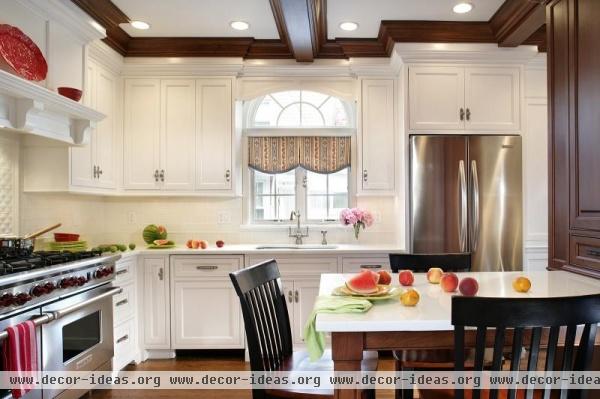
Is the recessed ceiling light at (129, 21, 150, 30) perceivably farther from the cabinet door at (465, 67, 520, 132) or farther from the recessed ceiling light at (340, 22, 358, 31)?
the cabinet door at (465, 67, 520, 132)

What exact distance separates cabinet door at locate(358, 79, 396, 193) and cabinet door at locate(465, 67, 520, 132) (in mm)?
640

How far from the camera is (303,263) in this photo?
3352 millimetres

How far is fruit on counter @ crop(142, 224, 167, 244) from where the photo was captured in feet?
11.9

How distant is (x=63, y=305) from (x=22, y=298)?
358 mm

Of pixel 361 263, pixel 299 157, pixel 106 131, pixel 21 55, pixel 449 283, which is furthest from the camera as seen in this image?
pixel 299 157

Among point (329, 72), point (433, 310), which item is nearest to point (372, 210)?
point (329, 72)

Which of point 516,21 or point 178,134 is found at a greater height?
point 516,21

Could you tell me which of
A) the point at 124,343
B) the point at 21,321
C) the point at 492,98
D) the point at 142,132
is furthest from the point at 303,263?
the point at 492,98

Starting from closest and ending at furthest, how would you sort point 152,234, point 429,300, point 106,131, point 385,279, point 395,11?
point 429,300 < point 385,279 < point 395,11 < point 106,131 < point 152,234

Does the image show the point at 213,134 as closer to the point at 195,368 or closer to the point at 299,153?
the point at 299,153

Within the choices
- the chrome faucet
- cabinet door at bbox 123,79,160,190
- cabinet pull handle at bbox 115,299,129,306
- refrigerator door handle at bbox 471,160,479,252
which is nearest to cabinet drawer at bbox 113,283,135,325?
cabinet pull handle at bbox 115,299,129,306

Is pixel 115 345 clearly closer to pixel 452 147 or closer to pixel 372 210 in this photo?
pixel 372 210

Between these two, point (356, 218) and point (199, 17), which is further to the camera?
point (356, 218)

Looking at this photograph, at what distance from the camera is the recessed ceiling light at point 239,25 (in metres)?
3.28
